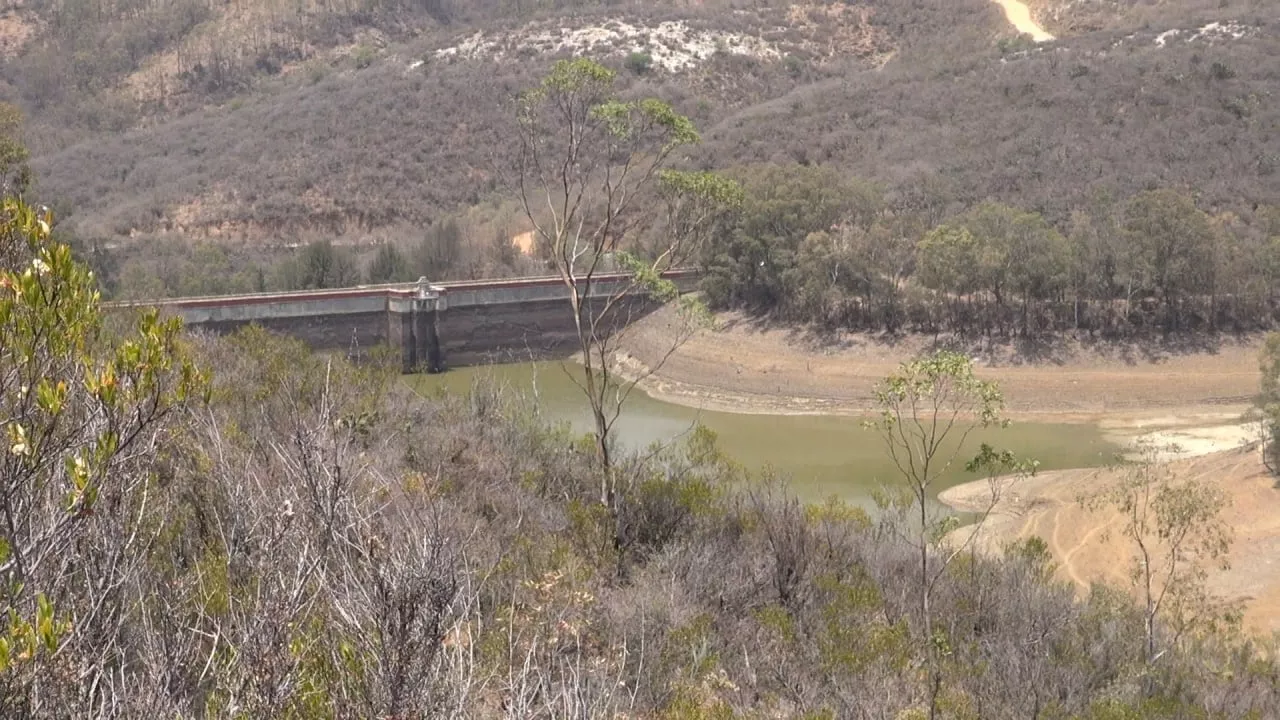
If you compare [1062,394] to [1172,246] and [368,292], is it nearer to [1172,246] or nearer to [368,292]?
[1172,246]

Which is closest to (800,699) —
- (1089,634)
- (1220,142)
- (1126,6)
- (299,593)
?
(1089,634)

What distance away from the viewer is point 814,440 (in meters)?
37.6

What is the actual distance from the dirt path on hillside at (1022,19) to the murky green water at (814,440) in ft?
218

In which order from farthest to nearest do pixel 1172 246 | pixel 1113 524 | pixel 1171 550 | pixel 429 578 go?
1. pixel 1172 246
2. pixel 1113 524
3. pixel 1171 550
4. pixel 429 578

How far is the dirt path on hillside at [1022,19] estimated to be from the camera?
97000 millimetres

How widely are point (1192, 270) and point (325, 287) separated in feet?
128

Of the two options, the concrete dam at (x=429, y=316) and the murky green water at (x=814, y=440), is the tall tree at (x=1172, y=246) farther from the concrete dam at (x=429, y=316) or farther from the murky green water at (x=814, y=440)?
the concrete dam at (x=429, y=316)

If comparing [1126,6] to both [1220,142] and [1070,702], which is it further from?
[1070,702]

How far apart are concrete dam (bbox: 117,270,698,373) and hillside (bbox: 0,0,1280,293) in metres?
8.46

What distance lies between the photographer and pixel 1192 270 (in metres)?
41.9

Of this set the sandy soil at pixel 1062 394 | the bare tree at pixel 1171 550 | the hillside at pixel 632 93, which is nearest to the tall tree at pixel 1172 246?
the sandy soil at pixel 1062 394

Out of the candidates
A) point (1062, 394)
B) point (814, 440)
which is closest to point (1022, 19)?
point (1062, 394)

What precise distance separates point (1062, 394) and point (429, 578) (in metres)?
37.7

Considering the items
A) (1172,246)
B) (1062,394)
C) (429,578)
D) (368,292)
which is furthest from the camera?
(368,292)
